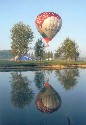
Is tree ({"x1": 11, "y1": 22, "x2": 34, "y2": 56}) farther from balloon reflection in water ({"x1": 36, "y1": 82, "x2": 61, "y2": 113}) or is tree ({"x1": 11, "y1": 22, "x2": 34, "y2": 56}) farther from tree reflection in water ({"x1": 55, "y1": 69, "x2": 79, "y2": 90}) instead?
balloon reflection in water ({"x1": 36, "y1": 82, "x2": 61, "y2": 113})

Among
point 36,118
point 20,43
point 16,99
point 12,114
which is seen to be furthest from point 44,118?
point 20,43

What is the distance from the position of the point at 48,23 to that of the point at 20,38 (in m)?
38.7

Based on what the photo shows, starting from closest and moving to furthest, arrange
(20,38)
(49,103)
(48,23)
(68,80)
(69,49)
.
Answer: (49,103) → (68,80) → (48,23) → (20,38) → (69,49)

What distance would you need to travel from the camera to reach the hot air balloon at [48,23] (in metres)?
100

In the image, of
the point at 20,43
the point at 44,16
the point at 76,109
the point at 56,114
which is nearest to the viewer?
the point at 56,114

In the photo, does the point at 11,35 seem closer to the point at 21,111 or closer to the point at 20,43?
the point at 20,43

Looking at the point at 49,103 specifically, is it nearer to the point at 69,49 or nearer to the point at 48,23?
the point at 48,23

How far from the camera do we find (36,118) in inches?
834

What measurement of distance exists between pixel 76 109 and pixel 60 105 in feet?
6.93

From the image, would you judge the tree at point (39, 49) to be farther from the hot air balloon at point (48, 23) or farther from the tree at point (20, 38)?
the hot air balloon at point (48, 23)

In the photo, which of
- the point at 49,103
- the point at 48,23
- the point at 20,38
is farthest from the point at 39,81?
the point at 20,38

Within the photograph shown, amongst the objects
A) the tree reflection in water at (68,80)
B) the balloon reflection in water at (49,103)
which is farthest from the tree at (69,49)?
the balloon reflection in water at (49,103)

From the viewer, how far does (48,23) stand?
10031cm

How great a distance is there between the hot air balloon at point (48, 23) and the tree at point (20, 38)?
104 feet
